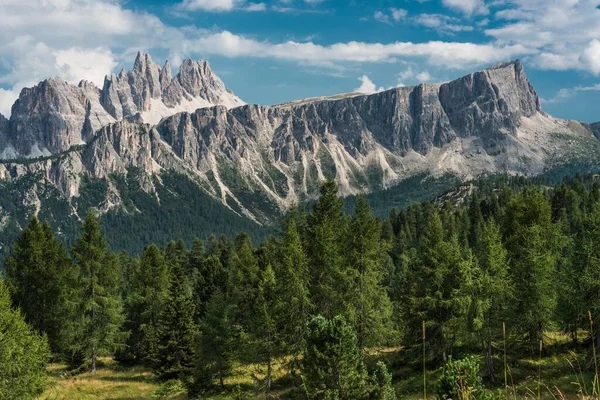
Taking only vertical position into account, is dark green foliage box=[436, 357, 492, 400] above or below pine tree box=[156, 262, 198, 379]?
above

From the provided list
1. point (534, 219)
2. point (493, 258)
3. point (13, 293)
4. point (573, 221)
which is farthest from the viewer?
point (573, 221)

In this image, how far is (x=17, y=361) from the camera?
2719 centimetres

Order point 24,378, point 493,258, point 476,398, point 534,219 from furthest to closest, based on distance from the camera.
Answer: point 534,219 < point 493,258 < point 24,378 < point 476,398

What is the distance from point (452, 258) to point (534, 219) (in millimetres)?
15771

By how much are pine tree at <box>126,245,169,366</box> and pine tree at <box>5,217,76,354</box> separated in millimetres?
8337

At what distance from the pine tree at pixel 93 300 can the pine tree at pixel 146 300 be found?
16.8 ft

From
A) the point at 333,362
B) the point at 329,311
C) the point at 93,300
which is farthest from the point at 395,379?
the point at 93,300

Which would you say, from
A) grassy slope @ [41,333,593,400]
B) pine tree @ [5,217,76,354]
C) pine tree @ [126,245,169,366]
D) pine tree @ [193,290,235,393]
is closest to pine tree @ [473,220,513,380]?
grassy slope @ [41,333,593,400]

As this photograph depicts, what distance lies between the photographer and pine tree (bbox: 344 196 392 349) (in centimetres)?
3503

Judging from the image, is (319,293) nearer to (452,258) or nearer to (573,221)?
(452,258)

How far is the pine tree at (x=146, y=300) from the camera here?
54159 millimetres

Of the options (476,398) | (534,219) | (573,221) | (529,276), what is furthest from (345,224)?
(573,221)

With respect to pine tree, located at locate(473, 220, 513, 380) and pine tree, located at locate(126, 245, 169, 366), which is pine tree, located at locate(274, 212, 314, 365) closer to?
pine tree, located at locate(473, 220, 513, 380)

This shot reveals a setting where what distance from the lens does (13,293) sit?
150ft
